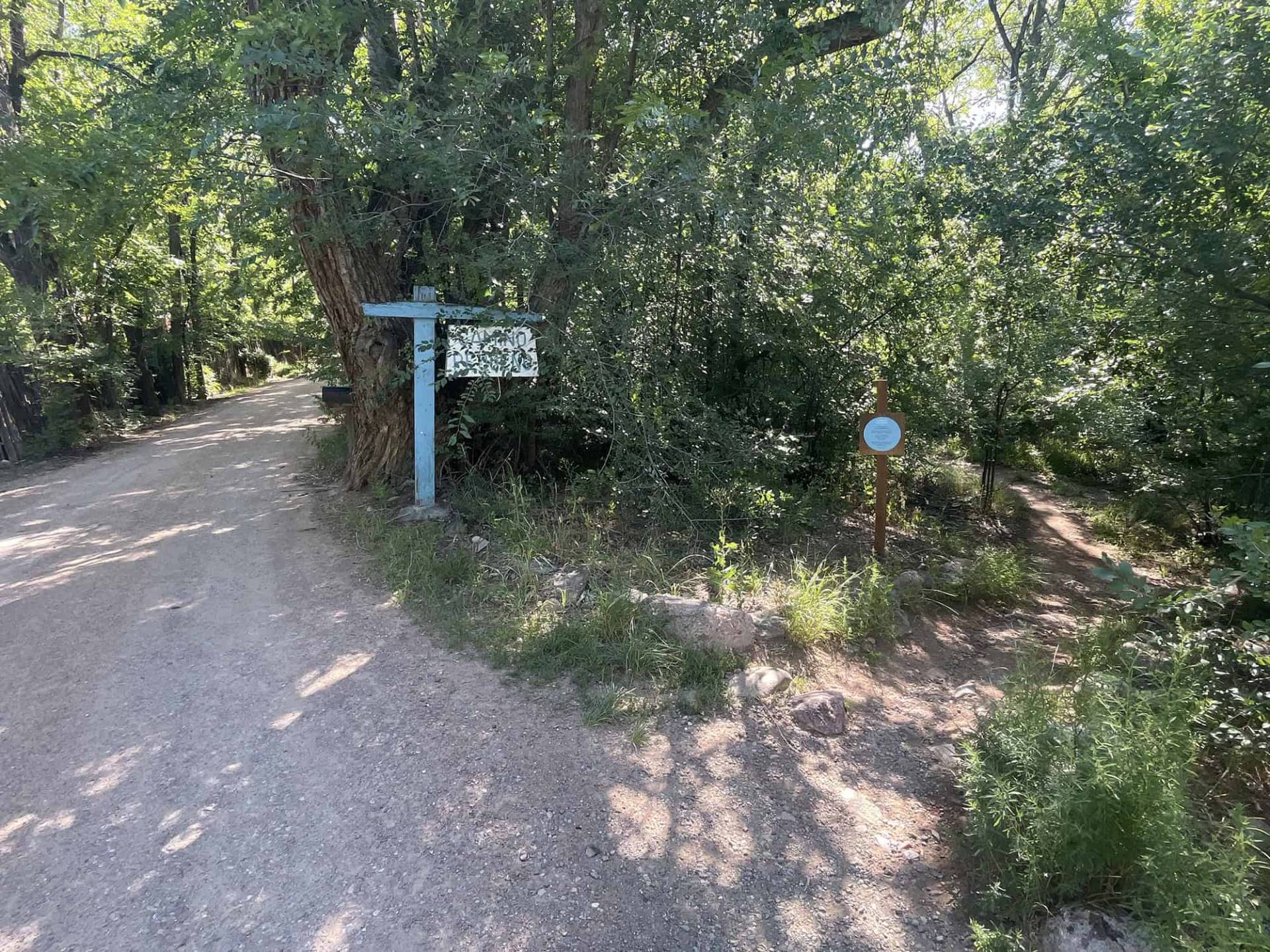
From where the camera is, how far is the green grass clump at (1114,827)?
2.20 m

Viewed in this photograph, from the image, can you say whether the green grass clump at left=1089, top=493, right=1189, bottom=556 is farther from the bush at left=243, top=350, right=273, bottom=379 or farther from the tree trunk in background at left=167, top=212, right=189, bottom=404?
the bush at left=243, top=350, right=273, bottom=379

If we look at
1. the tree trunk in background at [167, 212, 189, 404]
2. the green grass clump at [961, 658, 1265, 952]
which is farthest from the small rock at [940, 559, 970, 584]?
the tree trunk in background at [167, 212, 189, 404]

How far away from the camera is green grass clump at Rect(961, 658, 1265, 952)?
2.20 meters

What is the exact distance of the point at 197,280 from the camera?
17.3 metres

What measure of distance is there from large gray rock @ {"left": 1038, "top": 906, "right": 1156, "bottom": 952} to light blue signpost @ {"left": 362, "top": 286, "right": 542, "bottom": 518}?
511cm

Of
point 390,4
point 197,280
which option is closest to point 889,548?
point 390,4

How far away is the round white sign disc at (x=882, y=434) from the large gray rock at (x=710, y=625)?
2.17m

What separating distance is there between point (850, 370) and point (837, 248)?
1.30m

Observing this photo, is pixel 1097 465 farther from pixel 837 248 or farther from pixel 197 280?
pixel 197 280

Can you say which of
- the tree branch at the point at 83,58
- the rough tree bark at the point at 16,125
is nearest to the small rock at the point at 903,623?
the tree branch at the point at 83,58

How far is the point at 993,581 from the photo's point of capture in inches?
236

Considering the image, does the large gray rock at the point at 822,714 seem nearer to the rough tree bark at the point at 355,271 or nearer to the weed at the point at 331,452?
the rough tree bark at the point at 355,271

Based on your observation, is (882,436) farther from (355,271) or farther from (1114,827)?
(355,271)

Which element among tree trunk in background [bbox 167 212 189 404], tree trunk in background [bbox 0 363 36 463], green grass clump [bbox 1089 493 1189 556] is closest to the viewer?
green grass clump [bbox 1089 493 1189 556]
